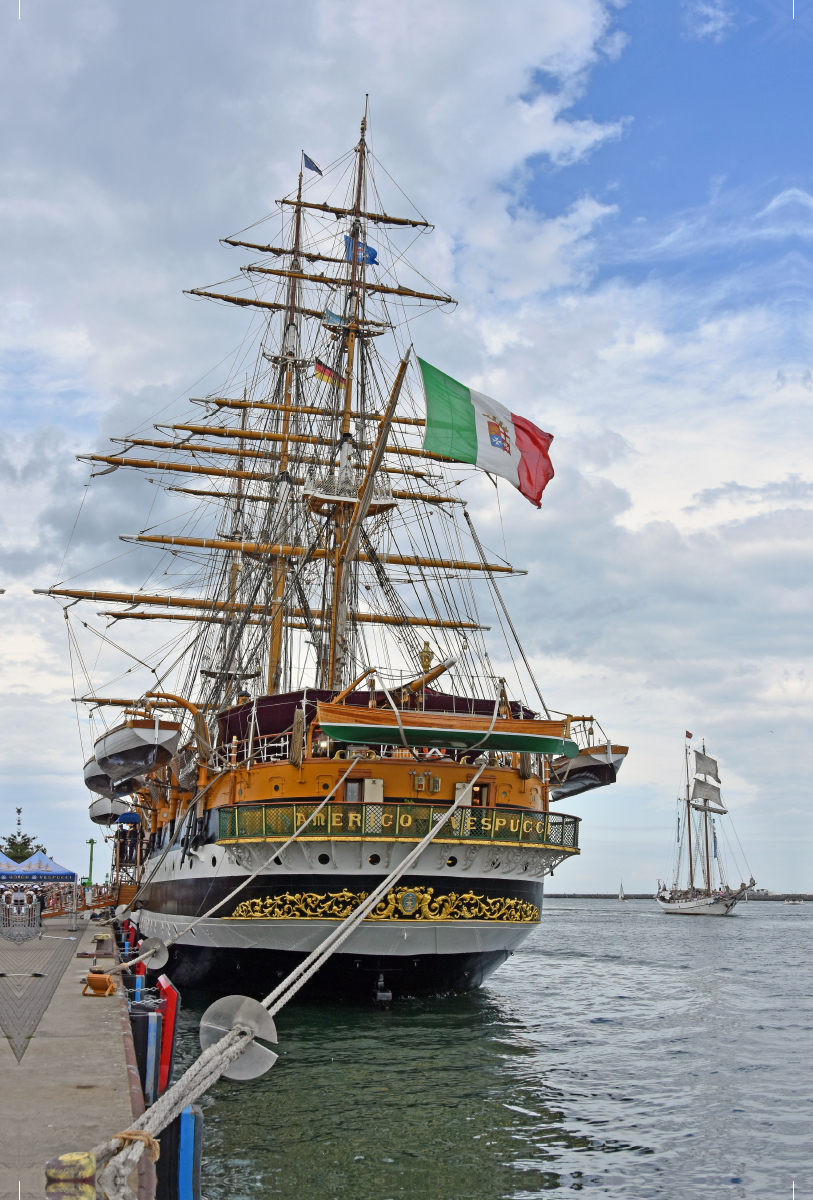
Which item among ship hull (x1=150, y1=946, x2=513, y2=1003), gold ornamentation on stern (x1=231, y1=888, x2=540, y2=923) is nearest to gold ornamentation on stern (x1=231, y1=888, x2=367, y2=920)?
gold ornamentation on stern (x1=231, y1=888, x2=540, y2=923)

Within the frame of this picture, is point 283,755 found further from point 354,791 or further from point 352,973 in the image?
point 352,973

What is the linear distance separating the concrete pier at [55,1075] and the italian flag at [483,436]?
41.7 feet

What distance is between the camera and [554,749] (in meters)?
22.1

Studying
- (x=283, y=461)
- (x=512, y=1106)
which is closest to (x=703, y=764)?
(x=283, y=461)

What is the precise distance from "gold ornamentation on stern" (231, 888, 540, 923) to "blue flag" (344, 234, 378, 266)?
25073mm

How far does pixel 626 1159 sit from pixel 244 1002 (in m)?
7.11

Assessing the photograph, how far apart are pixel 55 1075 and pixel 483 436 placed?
15704 millimetres

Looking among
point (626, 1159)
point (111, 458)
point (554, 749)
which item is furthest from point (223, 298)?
point (626, 1159)

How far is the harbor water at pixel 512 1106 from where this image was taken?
1154cm

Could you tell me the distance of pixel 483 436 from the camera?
22.7m

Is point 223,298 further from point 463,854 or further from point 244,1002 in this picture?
point 244,1002

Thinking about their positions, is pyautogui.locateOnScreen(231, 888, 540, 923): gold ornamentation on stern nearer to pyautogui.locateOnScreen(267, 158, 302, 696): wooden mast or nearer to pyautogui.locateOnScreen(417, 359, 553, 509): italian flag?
pyautogui.locateOnScreen(417, 359, 553, 509): italian flag

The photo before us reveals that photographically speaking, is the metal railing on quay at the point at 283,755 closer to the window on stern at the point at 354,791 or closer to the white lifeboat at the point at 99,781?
the window on stern at the point at 354,791

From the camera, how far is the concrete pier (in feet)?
27.1
